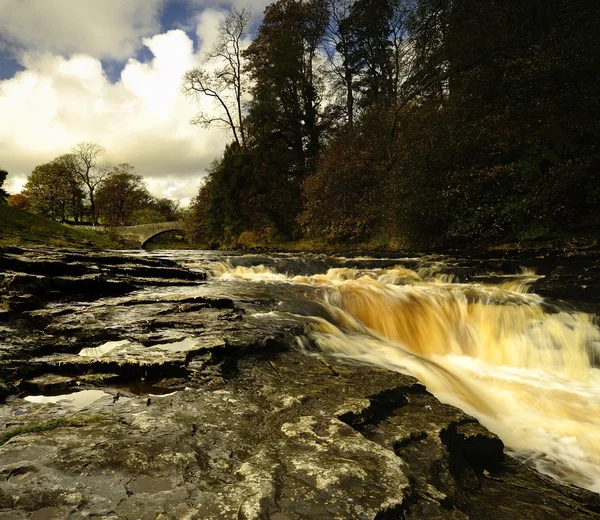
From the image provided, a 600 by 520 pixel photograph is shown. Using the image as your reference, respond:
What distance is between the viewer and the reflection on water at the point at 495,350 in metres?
3.41

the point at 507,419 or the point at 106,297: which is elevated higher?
the point at 106,297

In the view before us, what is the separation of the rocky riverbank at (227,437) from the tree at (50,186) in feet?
188

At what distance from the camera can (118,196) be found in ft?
191

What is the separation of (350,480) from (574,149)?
41.6 ft

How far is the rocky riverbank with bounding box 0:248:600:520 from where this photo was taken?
1525mm

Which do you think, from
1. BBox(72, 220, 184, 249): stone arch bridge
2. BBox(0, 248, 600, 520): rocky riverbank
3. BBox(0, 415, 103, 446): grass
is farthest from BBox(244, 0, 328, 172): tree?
BBox(0, 415, 103, 446): grass

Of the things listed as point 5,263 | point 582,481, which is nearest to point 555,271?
point 582,481

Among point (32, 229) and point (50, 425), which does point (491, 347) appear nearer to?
point (50, 425)

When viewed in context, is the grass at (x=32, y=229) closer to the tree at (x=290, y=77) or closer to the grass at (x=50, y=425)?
the tree at (x=290, y=77)

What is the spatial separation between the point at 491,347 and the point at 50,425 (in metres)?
5.90

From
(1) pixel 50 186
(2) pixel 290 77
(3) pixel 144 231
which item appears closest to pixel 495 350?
(2) pixel 290 77

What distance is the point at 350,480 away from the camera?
1670 mm

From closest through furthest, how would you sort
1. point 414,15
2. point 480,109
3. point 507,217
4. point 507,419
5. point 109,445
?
1. point 109,445
2. point 507,419
3. point 507,217
4. point 480,109
5. point 414,15

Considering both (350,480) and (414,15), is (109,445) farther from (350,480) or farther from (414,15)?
(414,15)
